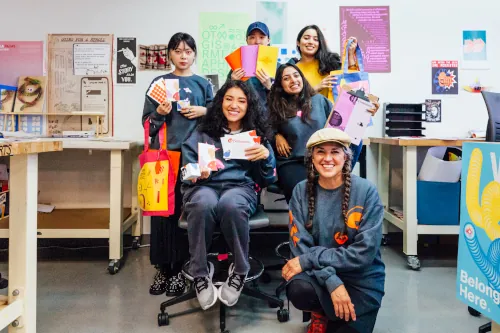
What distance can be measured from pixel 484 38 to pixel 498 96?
153 cm

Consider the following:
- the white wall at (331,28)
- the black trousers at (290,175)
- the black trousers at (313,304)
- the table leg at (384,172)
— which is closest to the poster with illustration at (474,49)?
the white wall at (331,28)

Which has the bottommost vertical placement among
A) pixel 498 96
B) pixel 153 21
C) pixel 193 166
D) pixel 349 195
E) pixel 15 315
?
pixel 15 315

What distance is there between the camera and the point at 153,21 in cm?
274

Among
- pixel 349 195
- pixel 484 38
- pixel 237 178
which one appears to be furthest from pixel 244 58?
pixel 484 38

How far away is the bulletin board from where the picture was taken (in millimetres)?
2719

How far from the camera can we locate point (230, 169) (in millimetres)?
1719

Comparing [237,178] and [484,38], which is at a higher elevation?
[484,38]

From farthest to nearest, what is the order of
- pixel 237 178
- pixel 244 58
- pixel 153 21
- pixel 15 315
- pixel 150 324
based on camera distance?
1. pixel 153 21
2. pixel 244 58
3. pixel 237 178
4. pixel 150 324
5. pixel 15 315

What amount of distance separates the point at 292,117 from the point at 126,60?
5.09ft

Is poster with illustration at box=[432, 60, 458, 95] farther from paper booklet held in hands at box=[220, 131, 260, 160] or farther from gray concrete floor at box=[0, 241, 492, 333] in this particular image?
paper booklet held in hands at box=[220, 131, 260, 160]

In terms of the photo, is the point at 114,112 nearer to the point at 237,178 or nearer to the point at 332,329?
the point at 237,178

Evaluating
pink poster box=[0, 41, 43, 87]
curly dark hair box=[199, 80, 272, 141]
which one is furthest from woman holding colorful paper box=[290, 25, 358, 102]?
pink poster box=[0, 41, 43, 87]

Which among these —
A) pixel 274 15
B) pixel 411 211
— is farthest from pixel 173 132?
pixel 411 211

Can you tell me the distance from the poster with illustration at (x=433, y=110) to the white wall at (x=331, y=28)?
0.14 ft
